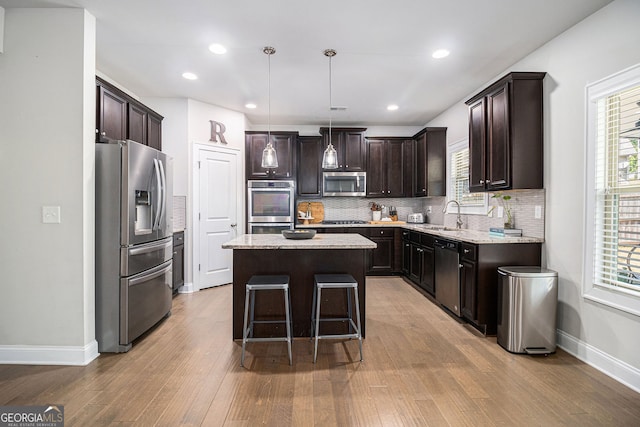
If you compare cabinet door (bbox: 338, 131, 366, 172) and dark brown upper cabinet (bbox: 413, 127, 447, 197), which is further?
cabinet door (bbox: 338, 131, 366, 172)

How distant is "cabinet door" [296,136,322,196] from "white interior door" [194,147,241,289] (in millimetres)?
1127

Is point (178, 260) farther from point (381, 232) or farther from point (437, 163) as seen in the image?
point (437, 163)

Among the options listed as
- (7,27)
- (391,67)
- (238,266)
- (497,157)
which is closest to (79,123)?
(7,27)

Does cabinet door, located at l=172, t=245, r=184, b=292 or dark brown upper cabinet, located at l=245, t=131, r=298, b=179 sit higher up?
dark brown upper cabinet, located at l=245, t=131, r=298, b=179

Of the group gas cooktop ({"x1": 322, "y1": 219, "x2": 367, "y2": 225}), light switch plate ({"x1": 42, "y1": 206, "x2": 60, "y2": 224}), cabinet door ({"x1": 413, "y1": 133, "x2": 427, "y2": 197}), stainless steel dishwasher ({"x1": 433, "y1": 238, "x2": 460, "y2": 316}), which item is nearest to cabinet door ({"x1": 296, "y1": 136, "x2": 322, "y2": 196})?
gas cooktop ({"x1": 322, "y1": 219, "x2": 367, "y2": 225})

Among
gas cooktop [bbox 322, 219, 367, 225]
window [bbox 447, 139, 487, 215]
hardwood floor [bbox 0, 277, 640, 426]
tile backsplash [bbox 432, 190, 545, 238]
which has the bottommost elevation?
hardwood floor [bbox 0, 277, 640, 426]

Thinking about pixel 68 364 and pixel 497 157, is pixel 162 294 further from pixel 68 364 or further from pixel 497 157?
pixel 497 157

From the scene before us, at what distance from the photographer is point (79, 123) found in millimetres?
2602

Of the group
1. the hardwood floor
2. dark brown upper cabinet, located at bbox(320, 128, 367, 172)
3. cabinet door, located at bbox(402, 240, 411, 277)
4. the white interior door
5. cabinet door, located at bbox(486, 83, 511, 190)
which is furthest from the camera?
dark brown upper cabinet, located at bbox(320, 128, 367, 172)

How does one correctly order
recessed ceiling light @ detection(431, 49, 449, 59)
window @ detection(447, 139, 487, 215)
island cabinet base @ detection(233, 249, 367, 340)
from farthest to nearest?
window @ detection(447, 139, 487, 215), recessed ceiling light @ detection(431, 49, 449, 59), island cabinet base @ detection(233, 249, 367, 340)

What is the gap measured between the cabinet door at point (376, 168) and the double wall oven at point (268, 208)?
1.60m

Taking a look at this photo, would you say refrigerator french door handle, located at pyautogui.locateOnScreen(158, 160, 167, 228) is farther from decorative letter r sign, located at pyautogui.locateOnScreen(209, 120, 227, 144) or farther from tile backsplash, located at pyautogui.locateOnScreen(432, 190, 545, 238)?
tile backsplash, located at pyautogui.locateOnScreen(432, 190, 545, 238)

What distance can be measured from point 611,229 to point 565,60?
1.50 m

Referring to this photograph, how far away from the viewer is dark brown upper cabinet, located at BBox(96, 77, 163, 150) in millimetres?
3130
